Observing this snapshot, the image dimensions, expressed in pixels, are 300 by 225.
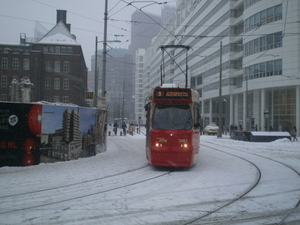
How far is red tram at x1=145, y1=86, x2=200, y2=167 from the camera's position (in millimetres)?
11070

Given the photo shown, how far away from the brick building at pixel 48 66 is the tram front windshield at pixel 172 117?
43316mm

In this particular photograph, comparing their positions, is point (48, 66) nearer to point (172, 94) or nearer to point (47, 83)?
point (47, 83)

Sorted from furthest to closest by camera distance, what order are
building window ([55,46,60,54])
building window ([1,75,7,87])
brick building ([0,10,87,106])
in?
1. building window ([55,46,60,54])
2. brick building ([0,10,87,106])
3. building window ([1,75,7,87])

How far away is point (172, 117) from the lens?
37.5 feet

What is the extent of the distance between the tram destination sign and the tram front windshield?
31 cm

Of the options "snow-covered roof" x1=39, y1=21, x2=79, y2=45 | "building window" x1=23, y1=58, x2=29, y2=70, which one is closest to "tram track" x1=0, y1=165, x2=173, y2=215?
"building window" x1=23, y1=58, x2=29, y2=70

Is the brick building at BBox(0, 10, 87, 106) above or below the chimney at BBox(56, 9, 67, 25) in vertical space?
below

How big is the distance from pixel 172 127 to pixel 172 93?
4.15ft

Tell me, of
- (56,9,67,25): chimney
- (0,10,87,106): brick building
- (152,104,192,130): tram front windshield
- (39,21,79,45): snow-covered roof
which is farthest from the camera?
(56,9,67,25): chimney

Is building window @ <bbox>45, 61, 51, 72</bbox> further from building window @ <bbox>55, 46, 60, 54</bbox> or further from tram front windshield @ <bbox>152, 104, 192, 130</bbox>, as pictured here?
tram front windshield @ <bbox>152, 104, 192, 130</bbox>

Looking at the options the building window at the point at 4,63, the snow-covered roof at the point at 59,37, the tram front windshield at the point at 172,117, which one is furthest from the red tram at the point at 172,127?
the snow-covered roof at the point at 59,37

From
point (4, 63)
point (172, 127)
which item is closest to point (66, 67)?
point (4, 63)

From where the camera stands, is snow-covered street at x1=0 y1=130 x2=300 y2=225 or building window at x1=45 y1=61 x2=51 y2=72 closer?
snow-covered street at x1=0 y1=130 x2=300 y2=225

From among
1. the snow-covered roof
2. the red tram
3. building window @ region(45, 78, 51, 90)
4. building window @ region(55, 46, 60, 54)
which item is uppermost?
the snow-covered roof
